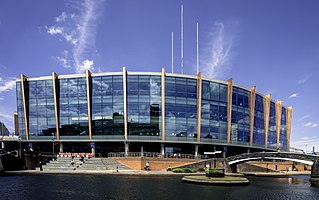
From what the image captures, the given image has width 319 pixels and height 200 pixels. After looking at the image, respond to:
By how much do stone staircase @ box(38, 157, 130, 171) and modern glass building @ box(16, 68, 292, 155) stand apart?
29.7ft

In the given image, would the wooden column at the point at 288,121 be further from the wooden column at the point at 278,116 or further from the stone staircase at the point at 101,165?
the stone staircase at the point at 101,165

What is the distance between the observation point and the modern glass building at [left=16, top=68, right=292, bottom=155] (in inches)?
2763

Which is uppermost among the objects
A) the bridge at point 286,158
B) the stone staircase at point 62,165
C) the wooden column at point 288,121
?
the wooden column at point 288,121

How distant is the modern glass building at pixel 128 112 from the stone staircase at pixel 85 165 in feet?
29.7

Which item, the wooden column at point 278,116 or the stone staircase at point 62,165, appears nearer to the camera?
the stone staircase at point 62,165

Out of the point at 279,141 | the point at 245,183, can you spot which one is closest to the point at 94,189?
the point at 245,183

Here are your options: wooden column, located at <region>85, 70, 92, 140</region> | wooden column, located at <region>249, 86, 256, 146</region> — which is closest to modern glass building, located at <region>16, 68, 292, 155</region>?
wooden column, located at <region>85, 70, 92, 140</region>

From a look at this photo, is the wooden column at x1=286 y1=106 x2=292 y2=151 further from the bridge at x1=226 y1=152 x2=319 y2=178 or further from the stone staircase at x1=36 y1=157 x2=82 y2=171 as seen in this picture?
the stone staircase at x1=36 y1=157 x2=82 y2=171

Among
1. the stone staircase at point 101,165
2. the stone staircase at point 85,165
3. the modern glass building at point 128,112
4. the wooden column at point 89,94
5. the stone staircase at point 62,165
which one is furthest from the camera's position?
the wooden column at point 89,94

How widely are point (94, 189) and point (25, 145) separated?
55.4 metres

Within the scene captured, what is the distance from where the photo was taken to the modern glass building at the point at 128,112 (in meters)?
70.2

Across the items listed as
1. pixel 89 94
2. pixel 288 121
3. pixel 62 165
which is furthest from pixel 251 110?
pixel 62 165

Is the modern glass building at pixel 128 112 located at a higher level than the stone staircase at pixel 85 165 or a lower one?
higher

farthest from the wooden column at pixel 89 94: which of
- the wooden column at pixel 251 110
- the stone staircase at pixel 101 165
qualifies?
the wooden column at pixel 251 110
